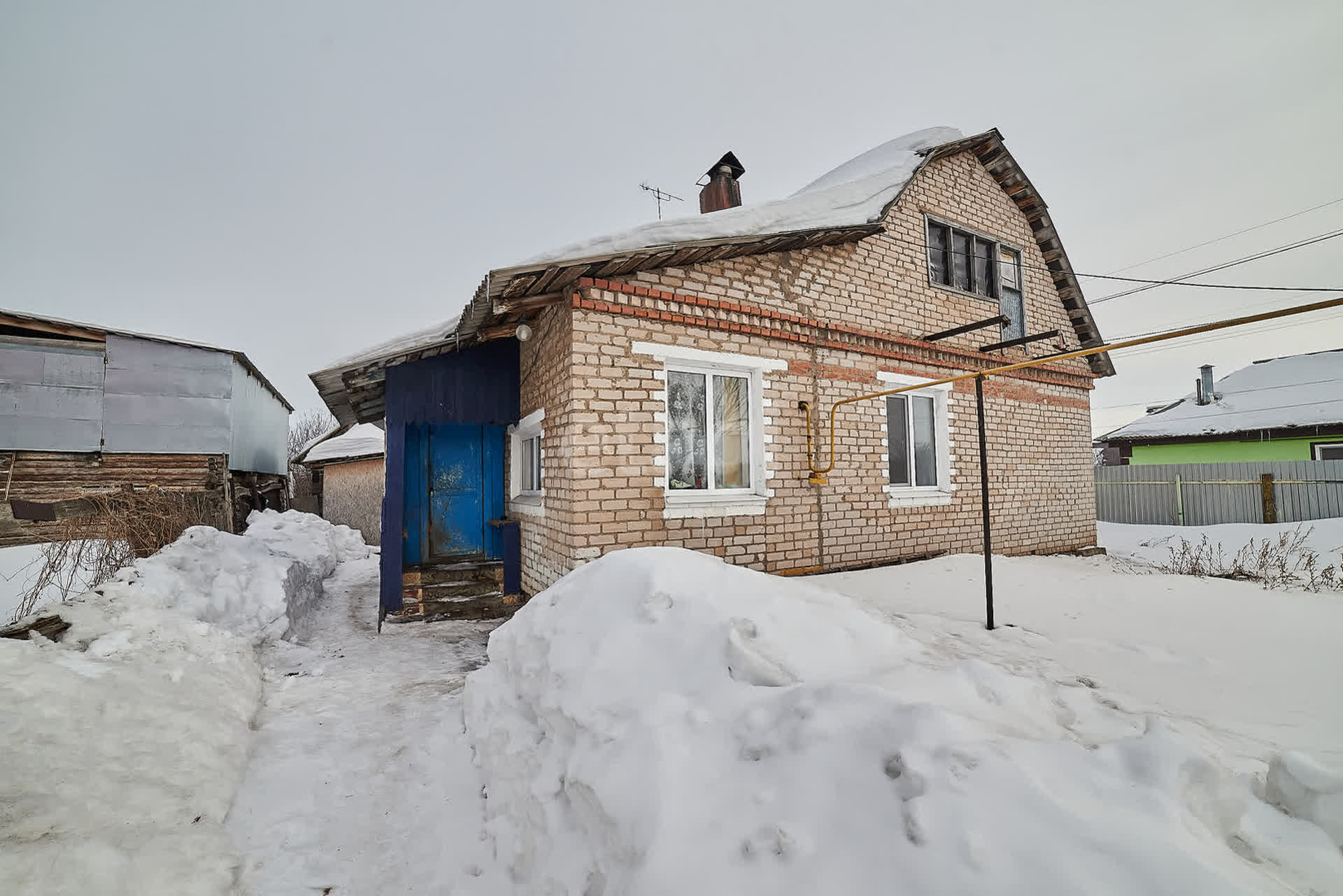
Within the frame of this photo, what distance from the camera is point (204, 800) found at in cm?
261

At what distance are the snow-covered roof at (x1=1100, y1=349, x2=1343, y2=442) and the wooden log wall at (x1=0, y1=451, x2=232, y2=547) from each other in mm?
26428

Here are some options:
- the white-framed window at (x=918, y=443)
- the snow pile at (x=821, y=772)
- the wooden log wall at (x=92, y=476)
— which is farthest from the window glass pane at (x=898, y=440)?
the wooden log wall at (x=92, y=476)

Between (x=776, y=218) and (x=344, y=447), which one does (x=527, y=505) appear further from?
(x=344, y=447)

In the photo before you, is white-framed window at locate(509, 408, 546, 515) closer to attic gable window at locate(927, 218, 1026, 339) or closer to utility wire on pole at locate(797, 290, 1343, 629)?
utility wire on pole at locate(797, 290, 1343, 629)

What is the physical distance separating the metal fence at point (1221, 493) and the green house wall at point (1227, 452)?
156 centimetres

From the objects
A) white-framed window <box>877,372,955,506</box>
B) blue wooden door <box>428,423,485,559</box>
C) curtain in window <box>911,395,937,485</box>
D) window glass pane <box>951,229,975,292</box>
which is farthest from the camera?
window glass pane <box>951,229,975,292</box>

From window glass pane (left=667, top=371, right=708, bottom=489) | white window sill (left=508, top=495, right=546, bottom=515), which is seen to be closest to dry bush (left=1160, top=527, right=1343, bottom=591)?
window glass pane (left=667, top=371, right=708, bottom=489)

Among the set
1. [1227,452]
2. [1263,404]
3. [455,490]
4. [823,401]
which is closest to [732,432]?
[823,401]

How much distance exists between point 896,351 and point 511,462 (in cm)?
490

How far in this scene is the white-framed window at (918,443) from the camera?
6125 millimetres

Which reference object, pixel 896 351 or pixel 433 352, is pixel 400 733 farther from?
pixel 896 351

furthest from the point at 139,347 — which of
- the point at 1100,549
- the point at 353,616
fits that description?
the point at 1100,549

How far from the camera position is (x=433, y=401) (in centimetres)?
614

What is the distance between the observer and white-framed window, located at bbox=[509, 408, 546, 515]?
5980 mm
